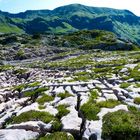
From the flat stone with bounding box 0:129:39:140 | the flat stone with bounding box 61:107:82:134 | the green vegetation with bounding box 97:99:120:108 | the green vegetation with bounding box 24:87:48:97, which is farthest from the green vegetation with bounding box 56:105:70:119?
the green vegetation with bounding box 24:87:48:97

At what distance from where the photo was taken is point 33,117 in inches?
953

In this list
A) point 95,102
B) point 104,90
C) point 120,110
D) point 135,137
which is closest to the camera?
point 135,137

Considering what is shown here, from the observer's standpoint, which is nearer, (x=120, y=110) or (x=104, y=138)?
(x=104, y=138)

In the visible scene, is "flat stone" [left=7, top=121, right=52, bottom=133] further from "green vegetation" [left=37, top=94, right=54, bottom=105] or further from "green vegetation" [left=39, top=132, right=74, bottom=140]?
"green vegetation" [left=37, top=94, right=54, bottom=105]

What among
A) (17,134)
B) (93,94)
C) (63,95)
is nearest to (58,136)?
(17,134)

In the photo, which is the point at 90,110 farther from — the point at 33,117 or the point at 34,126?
the point at 34,126

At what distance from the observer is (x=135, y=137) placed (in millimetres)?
19781

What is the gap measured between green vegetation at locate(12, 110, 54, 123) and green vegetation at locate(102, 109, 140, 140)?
4.51 metres

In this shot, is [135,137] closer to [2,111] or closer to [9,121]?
[9,121]

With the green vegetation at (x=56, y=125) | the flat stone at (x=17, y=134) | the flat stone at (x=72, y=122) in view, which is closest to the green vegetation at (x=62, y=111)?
the flat stone at (x=72, y=122)

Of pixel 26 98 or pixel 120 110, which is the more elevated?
pixel 120 110

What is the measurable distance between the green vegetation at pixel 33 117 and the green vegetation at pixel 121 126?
4511 mm

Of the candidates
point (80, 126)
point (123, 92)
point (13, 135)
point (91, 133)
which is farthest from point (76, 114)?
point (123, 92)

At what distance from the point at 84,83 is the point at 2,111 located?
12.0m
